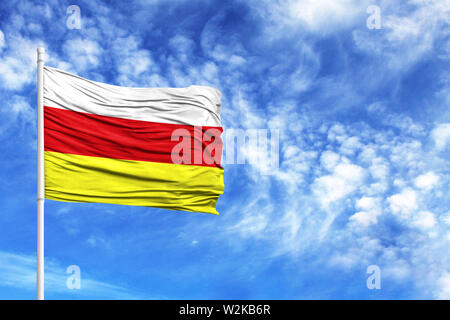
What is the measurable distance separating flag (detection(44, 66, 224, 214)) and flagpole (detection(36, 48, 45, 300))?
27 centimetres

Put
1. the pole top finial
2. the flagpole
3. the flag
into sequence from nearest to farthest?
the flagpole < the pole top finial < the flag

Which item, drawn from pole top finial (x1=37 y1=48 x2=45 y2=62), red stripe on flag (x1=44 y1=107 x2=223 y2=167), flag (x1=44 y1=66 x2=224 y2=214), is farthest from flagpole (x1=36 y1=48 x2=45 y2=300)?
red stripe on flag (x1=44 y1=107 x2=223 y2=167)

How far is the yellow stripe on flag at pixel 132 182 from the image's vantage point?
13.4 meters

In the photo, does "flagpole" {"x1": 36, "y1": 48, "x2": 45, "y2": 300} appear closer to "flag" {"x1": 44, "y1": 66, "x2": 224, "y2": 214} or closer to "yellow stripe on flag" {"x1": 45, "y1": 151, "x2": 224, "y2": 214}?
"flag" {"x1": 44, "y1": 66, "x2": 224, "y2": 214}

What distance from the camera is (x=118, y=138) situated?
14.5 meters

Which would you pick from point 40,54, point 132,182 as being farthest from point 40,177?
point 40,54

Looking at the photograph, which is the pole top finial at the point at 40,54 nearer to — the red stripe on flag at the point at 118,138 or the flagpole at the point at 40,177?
the flagpole at the point at 40,177

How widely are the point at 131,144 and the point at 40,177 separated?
277cm

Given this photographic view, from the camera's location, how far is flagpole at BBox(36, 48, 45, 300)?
38.6 ft

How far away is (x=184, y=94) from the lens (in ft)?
51.5

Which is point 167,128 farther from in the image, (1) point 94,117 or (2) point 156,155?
(1) point 94,117

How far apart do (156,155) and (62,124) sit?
2.58 metres

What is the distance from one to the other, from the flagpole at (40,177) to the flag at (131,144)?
0.27 meters
